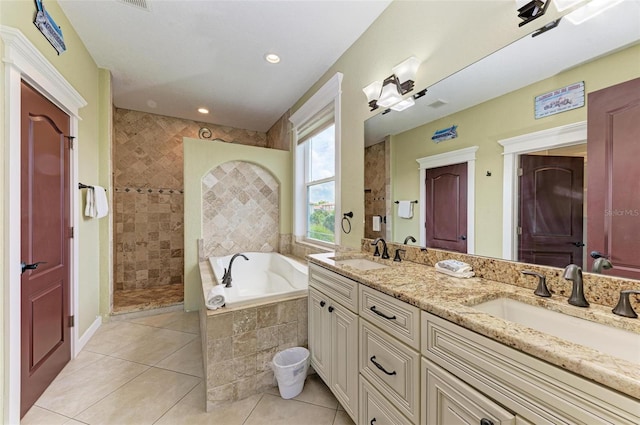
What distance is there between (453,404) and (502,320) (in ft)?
1.11

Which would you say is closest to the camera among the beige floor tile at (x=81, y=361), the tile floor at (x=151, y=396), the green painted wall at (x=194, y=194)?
the tile floor at (x=151, y=396)

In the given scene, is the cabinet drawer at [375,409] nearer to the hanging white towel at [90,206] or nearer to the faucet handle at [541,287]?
the faucet handle at [541,287]

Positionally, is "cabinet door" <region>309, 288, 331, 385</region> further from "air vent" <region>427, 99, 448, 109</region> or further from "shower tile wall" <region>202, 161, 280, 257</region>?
"shower tile wall" <region>202, 161, 280, 257</region>

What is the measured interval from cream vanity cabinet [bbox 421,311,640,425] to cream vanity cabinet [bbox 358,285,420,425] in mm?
50

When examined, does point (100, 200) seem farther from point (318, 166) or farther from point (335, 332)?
point (335, 332)

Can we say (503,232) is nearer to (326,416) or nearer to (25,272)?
(326,416)

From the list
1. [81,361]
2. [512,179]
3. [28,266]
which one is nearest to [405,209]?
[512,179]

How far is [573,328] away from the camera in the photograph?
84 centimetres

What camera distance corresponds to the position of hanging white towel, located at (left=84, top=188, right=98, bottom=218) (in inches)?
92.2

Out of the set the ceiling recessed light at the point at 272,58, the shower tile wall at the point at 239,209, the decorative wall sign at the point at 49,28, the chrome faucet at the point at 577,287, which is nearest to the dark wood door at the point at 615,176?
the chrome faucet at the point at 577,287

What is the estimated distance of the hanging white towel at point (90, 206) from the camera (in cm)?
234

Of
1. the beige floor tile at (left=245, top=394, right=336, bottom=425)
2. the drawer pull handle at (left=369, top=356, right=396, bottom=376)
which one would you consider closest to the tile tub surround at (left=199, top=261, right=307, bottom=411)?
the beige floor tile at (left=245, top=394, right=336, bottom=425)

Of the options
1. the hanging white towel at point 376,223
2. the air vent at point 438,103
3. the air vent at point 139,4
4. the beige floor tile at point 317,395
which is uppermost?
the air vent at point 139,4

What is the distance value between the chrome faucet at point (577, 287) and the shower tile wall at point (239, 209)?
3291 millimetres
